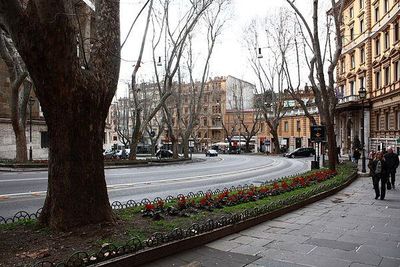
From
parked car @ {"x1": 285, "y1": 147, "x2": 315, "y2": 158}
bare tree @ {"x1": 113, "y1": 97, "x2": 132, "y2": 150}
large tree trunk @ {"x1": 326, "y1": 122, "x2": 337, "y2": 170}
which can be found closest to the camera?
large tree trunk @ {"x1": 326, "y1": 122, "x2": 337, "y2": 170}

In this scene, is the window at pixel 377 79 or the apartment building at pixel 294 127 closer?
the window at pixel 377 79

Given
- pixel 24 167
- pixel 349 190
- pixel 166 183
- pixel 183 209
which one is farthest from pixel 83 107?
pixel 24 167

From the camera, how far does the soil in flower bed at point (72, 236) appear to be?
497 cm

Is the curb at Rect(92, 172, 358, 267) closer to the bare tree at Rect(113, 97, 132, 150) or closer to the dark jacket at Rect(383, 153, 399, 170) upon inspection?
the dark jacket at Rect(383, 153, 399, 170)

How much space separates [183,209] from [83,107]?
3.26 metres

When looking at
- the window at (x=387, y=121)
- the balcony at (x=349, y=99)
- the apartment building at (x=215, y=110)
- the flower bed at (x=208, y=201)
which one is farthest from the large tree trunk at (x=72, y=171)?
Result: the apartment building at (x=215, y=110)

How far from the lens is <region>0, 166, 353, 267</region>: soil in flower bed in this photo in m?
4.97

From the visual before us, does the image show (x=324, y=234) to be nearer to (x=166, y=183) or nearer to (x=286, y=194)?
(x=286, y=194)

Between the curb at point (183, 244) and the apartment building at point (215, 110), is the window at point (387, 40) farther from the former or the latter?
the apartment building at point (215, 110)

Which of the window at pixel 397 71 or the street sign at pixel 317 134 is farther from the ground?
the window at pixel 397 71

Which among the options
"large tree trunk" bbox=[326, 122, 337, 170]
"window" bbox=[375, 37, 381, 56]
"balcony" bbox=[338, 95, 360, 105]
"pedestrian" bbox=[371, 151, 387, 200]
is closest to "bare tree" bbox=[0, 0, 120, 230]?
"pedestrian" bbox=[371, 151, 387, 200]

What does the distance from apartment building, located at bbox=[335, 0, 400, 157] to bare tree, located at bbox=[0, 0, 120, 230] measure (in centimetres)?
2984

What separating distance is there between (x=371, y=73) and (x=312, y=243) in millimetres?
38567

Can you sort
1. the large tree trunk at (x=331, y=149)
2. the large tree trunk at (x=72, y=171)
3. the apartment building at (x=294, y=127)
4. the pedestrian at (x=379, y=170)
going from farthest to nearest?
the apartment building at (x=294, y=127)
the large tree trunk at (x=331, y=149)
the pedestrian at (x=379, y=170)
the large tree trunk at (x=72, y=171)
